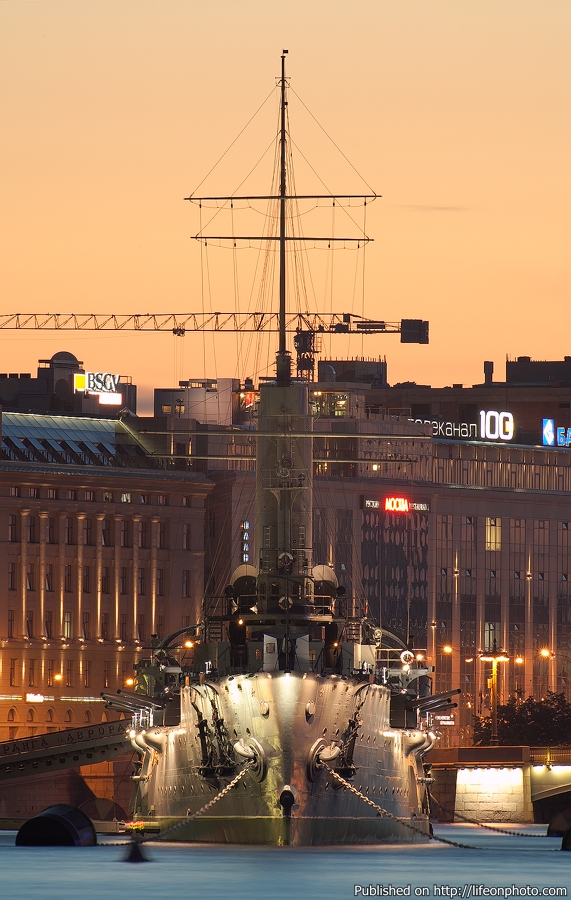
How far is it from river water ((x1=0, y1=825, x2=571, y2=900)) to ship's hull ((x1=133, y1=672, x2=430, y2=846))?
1.46m

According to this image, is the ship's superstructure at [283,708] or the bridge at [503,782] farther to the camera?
the bridge at [503,782]

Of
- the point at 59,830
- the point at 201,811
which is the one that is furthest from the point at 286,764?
the point at 59,830

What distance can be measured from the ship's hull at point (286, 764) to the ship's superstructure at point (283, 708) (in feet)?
0.23

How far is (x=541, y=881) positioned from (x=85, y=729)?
79864 mm

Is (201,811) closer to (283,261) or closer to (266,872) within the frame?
(266,872)

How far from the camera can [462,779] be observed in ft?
652

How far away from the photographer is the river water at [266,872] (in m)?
99.6

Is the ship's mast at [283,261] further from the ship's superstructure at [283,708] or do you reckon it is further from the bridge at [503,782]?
the bridge at [503,782]

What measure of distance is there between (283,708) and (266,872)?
1584 centimetres

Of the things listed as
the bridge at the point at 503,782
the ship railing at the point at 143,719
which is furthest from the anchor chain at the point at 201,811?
the bridge at the point at 503,782

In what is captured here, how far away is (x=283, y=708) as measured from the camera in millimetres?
123875

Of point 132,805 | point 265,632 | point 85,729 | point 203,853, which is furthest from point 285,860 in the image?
point 85,729

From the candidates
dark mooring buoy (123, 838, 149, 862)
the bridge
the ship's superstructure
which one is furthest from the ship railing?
the bridge

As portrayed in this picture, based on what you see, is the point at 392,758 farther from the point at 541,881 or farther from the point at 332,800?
the point at 541,881
